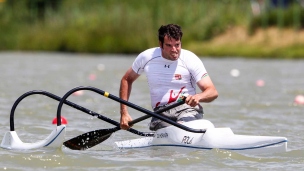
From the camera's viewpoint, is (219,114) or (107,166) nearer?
(107,166)

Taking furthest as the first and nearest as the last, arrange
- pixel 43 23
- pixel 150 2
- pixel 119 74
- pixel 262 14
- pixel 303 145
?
pixel 43 23 → pixel 150 2 → pixel 262 14 → pixel 119 74 → pixel 303 145

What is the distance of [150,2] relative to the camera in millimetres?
40125

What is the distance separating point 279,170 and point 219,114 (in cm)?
521

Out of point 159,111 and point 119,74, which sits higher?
point 119,74

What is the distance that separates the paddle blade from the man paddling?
1.57 ft

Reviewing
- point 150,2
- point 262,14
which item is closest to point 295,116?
point 262,14

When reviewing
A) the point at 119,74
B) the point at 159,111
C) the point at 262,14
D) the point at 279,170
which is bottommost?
the point at 279,170

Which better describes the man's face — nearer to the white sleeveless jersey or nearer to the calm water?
the white sleeveless jersey

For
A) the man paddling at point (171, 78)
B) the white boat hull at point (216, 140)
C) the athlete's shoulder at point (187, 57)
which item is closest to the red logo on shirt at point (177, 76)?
the man paddling at point (171, 78)

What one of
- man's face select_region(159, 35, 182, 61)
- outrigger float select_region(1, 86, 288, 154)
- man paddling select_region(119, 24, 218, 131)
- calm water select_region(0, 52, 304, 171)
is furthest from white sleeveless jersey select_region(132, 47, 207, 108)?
calm water select_region(0, 52, 304, 171)

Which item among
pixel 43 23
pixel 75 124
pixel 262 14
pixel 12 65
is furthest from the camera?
pixel 43 23

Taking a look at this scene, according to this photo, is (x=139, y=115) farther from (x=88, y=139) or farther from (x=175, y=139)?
(x=175, y=139)

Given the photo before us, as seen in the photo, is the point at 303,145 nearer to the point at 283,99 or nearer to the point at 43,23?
the point at 283,99

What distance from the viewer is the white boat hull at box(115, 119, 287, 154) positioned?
9.10 m
